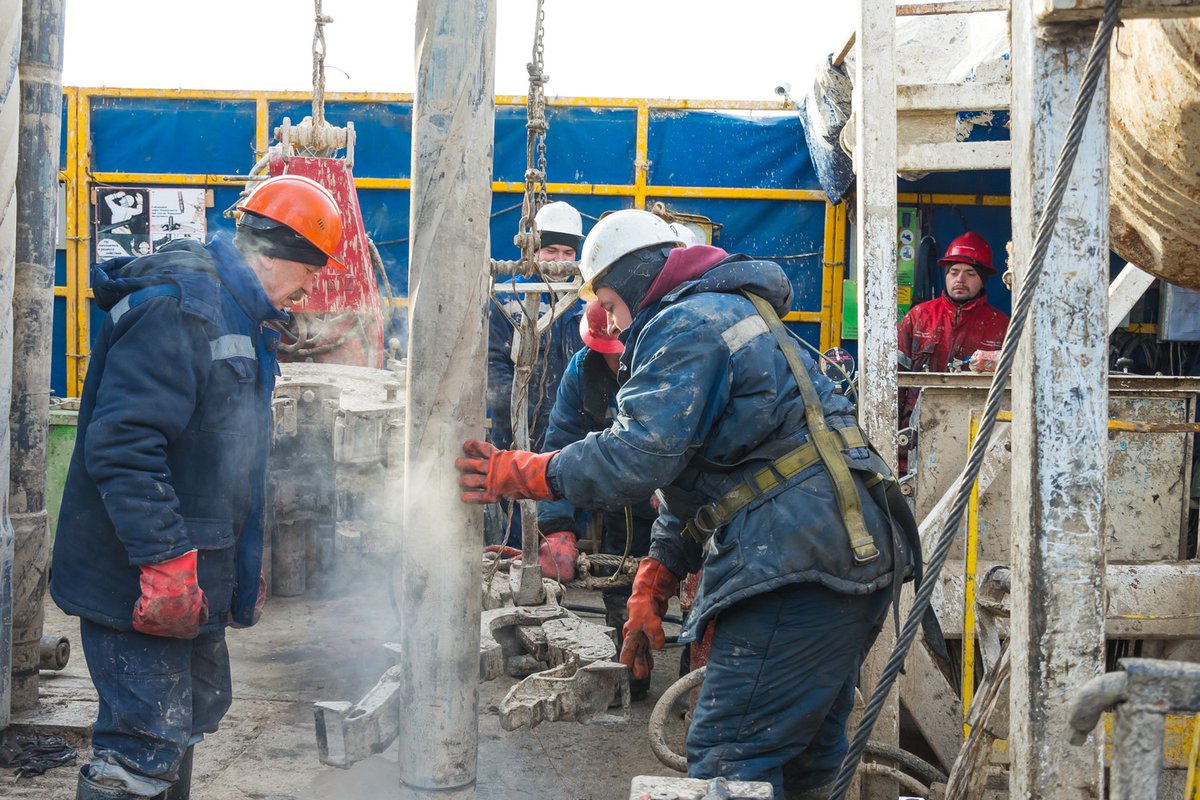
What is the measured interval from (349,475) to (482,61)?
367 centimetres

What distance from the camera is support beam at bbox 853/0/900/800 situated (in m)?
4.59

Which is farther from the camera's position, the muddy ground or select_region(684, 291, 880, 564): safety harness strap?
the muddy ground

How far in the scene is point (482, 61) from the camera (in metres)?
2.51

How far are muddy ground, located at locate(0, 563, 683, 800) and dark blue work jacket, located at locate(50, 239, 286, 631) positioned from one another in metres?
1.00

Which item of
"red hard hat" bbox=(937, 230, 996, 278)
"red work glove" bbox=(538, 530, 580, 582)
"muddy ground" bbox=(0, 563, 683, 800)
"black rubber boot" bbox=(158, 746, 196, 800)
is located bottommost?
"muddy ground" bbox=(0, 563, 683, 800)

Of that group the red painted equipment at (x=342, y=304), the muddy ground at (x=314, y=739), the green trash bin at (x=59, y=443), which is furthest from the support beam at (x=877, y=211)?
the green trash bin at (x=59, y=443)

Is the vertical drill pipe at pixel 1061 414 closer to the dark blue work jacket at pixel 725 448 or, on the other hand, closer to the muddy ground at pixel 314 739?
the dark blue work jacket at pixel 725 448

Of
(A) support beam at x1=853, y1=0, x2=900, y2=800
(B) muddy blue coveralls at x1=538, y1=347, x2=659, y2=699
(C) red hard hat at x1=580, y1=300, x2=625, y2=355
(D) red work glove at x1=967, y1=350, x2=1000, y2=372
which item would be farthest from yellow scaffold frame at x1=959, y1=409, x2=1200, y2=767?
(C) red hard hat at x1=580, y1=300, x2=625, y2=355

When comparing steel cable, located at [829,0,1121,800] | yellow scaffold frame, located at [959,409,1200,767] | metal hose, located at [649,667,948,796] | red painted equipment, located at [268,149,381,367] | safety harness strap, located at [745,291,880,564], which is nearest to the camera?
steel cable, located at [829,0,1121,800]

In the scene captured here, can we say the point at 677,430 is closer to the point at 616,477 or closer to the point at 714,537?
the point at 616,477

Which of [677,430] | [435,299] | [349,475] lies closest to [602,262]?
[677,430]

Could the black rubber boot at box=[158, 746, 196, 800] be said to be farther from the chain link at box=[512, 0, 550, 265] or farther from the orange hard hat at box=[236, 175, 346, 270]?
the chain link at box=[512, 0, 550, 265]

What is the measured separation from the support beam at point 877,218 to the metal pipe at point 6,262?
3.42 m

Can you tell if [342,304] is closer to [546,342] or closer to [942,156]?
[546,342]
